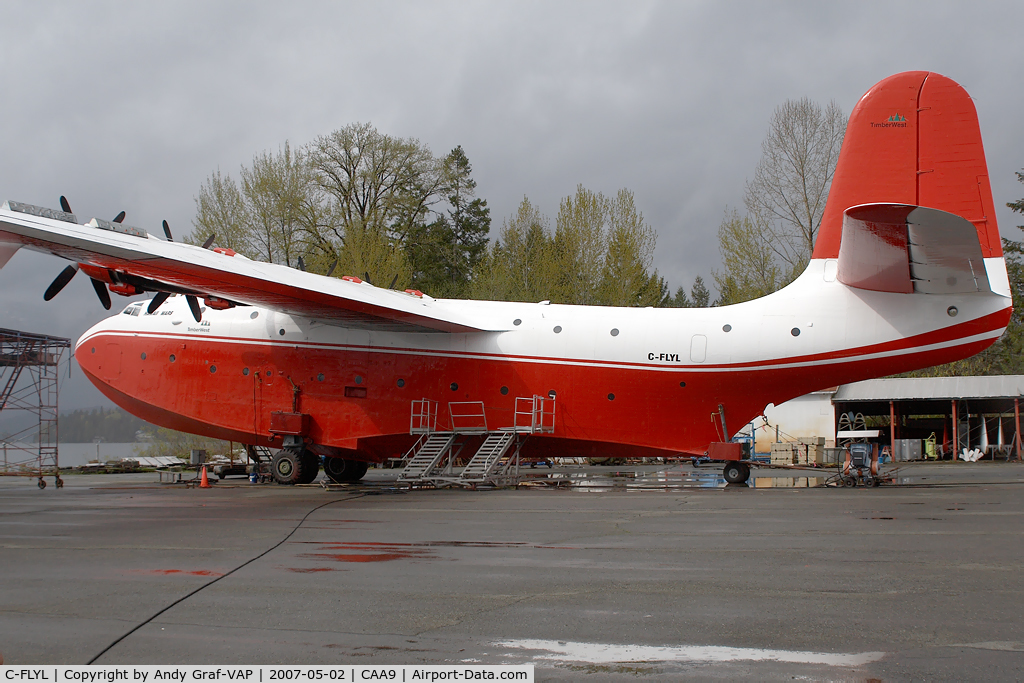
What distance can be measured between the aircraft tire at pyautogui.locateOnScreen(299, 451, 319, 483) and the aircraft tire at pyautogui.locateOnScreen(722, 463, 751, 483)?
11.6 meters

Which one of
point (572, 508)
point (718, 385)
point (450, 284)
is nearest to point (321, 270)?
point (450, 284)

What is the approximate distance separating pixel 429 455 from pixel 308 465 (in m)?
4.07

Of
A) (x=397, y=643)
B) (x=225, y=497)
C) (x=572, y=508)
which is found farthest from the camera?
(x=225, y=497)

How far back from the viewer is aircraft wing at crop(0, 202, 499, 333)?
46.4 feet

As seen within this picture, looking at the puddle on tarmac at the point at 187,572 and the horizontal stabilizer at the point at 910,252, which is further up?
the horizontal stabilizer at the point at 910,252

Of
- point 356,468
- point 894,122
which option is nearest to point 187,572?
point 356,468

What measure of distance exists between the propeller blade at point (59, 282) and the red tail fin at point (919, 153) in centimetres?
1867

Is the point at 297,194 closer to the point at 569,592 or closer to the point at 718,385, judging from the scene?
the point at 718,385

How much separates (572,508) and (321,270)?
32.0m

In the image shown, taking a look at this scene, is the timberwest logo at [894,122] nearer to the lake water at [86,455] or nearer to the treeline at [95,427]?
the lake water at [86,455]

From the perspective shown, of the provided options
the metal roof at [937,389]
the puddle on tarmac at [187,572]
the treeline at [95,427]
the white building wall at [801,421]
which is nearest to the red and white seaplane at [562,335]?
the puddle on tarmac at [187,572]

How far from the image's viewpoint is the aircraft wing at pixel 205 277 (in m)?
14.1

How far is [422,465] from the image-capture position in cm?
2025

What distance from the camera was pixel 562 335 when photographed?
20344 millimetres
